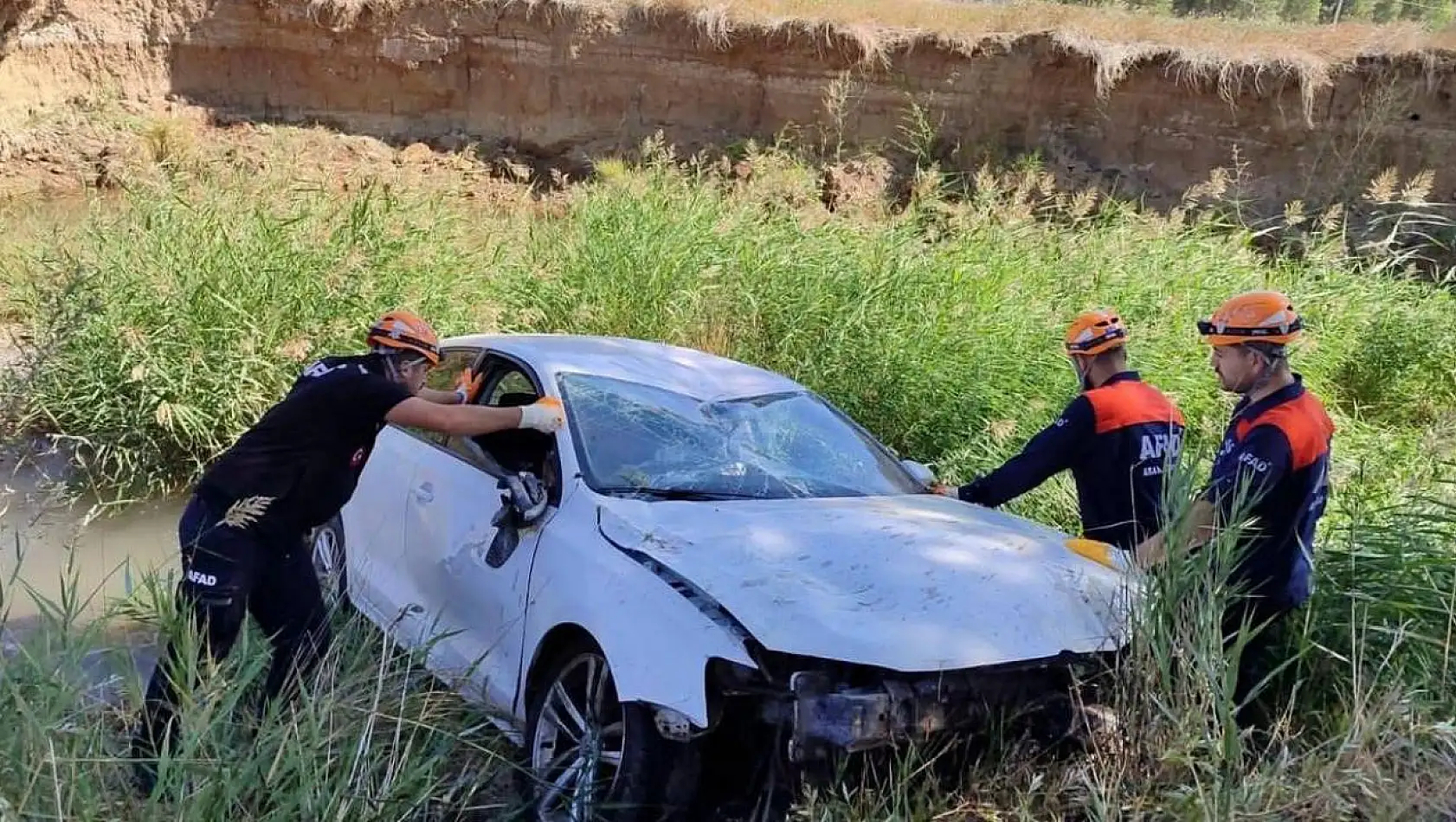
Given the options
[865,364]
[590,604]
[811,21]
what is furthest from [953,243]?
[811,21]

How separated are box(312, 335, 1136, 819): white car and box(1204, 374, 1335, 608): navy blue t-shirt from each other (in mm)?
417

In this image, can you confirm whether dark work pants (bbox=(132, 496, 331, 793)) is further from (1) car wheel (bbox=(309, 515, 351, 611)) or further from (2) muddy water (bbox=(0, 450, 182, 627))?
(2) muddy water (bbox=(0, 450, 182, 627))

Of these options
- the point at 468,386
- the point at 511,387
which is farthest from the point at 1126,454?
the point at 468,386

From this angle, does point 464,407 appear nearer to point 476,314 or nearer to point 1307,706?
point 1307,706

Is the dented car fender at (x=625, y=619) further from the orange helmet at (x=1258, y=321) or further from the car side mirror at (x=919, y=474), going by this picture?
the orange helmet at (x=1258, y=321)

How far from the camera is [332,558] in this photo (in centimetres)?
503

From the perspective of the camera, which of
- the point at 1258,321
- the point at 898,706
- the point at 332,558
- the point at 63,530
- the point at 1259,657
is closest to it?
the point at 898,706

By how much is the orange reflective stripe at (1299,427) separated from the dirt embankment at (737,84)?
9944 mm

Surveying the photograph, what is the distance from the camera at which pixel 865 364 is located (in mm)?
7227

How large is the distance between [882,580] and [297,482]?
1.96m

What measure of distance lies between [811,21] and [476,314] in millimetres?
8539

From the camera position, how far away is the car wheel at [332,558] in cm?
466

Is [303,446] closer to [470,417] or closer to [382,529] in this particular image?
[470,417]

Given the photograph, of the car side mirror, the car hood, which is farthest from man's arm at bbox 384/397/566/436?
the car side mirror
